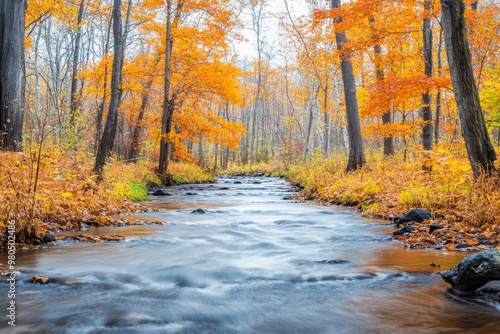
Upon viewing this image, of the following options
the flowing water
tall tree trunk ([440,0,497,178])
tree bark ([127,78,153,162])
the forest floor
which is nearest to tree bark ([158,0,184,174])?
tree bark ([127,78,153,162])

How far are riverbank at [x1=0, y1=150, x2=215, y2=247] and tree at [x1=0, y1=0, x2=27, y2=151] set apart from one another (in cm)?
140

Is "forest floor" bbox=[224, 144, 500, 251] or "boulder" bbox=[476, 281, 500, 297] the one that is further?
"forest floor" bbox=[224, 144, 500, 251]

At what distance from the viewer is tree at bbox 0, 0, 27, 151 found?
9320mm

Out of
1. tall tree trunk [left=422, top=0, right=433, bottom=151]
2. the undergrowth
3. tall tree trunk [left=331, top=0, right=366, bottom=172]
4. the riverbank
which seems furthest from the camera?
the undergrowth

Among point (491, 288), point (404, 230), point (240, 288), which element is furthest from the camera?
point (404, 230)

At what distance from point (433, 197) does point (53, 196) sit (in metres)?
7.81

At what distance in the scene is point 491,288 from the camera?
3.35 meters

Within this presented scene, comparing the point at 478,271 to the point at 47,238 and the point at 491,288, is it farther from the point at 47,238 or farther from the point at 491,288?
the point at 47,238

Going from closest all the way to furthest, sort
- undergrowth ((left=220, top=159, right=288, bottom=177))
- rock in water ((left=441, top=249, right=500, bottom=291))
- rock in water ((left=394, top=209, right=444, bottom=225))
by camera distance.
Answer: rock in water ((left=441, top=249, right=500, bottom=291))
rock in water ((left=394, top=209, right=444, bottom=225))
undergrowth ((left=220, top=159, right=288, bottom=177))

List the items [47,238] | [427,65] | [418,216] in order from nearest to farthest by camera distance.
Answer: [47,238]
[418,216]
[427,65]

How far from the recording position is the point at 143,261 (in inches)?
188

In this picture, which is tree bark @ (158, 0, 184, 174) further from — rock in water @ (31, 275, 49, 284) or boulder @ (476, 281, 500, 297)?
boulder @ (476, 281, 500, 297)

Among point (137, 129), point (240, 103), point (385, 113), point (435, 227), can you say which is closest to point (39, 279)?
point (435, 227)

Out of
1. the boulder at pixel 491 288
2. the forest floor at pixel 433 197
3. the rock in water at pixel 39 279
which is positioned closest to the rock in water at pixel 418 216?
Answer: the forest floor at pixel 433 197
